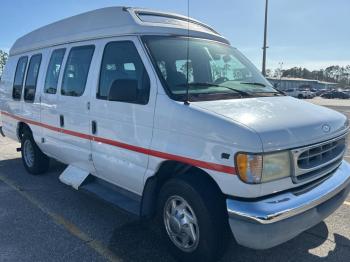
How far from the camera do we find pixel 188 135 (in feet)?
11.0

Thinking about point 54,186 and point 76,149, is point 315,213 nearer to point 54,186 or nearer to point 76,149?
point 76,149

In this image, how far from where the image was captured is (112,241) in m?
4.14

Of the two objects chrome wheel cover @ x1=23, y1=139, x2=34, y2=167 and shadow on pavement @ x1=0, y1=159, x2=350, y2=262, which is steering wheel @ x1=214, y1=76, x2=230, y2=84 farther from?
chrome wheel cover @ x1=23, y1=139, x2=34, y2=167

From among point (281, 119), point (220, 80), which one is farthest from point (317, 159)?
point (220, 80)

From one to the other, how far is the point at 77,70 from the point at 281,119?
2969 millimetres

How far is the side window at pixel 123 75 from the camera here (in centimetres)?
377

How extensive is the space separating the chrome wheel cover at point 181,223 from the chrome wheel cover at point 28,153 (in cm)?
411

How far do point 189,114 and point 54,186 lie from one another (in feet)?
12.2

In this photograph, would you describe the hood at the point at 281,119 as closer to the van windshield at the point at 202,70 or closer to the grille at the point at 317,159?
the grille at the point at 317,159

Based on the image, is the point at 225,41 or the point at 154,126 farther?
the point at 225,41

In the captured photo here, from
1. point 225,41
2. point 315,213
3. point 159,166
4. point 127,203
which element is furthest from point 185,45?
point 315,213

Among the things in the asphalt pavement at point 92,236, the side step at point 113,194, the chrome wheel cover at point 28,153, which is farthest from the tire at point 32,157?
the side step at point 113,194

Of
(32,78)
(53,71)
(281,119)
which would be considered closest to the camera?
(281,119)

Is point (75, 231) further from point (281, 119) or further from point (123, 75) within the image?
point (281, 119)
